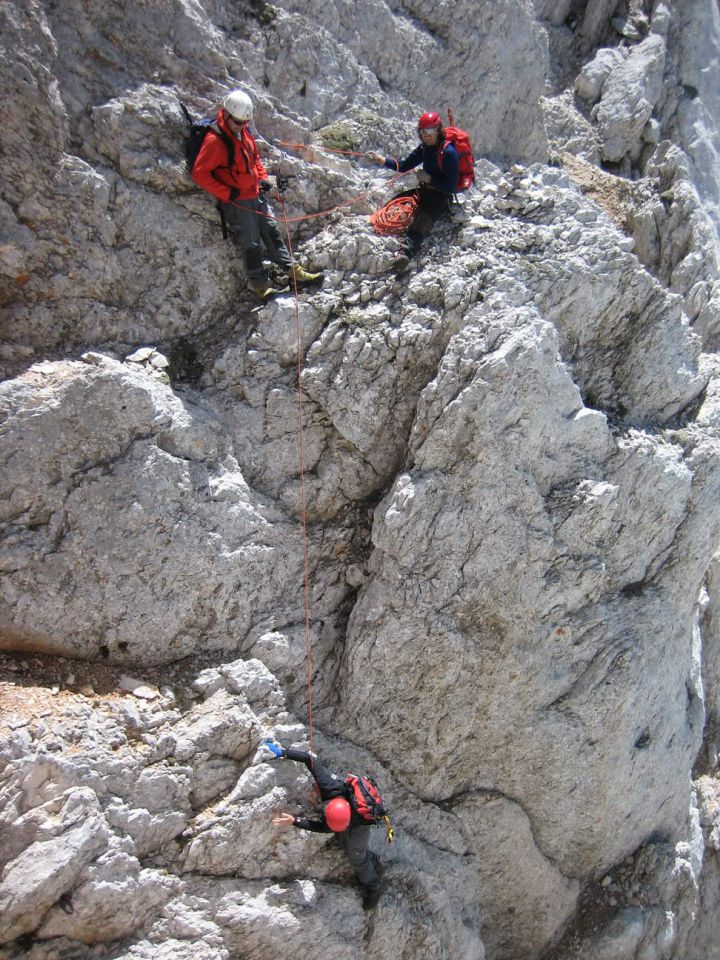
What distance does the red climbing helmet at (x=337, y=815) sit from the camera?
7531 mm

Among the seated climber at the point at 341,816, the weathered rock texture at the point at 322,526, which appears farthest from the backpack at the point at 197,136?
the seated climber at the point at 341,816

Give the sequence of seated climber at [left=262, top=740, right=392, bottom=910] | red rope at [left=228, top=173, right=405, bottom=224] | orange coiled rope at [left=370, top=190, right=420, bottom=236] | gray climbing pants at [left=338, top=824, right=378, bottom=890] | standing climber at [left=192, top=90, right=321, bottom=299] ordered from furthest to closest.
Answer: orange coiled rope at [left=370, top=190, right=420, bottom=236] < red rope at [left=228, top=173, right=405, bottom=224] < standing climber at [left=192, top=90, right=321, bottom=299] < gray climbing pants at [left=338, top=824, right=378, bottom=890] < seated climber at [left=262, top=740, right=392, bottom=910]

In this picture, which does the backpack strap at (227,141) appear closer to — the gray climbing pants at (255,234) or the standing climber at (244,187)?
the standing climber at (244,187)

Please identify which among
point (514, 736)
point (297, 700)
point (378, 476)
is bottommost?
point (297, 700)

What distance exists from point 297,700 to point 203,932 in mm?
2628

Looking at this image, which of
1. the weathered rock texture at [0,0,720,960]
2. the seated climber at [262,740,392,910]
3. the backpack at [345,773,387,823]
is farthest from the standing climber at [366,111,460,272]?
the backpack at [345,773,387,823]

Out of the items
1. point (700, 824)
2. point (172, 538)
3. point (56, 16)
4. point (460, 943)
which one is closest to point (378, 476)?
point (172, 538)

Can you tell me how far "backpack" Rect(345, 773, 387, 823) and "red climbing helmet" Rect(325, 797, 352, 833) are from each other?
184 millimetres

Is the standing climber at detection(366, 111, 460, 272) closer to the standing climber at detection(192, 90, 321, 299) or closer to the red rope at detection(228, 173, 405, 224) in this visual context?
the red rope at detection(228, 173, 405, 224)

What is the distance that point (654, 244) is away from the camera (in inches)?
476

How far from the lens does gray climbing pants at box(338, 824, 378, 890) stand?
7.86 meters

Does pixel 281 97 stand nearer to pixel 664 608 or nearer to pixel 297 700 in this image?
pixel 297 700

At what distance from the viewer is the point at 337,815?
24.7ft

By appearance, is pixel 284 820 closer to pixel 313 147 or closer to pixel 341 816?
pixel 341 816
